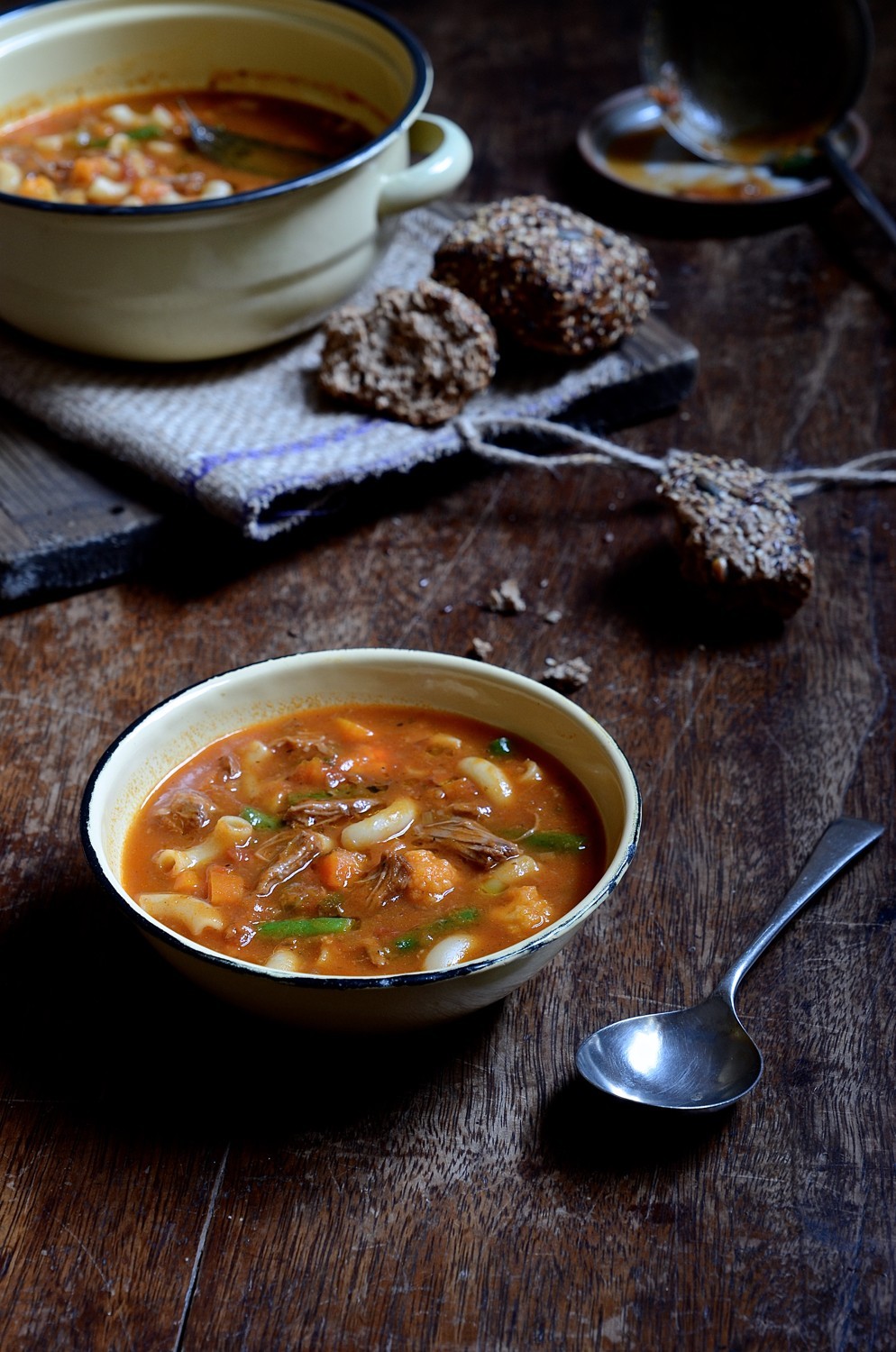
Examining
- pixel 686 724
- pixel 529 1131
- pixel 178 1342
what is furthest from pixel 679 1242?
pixel 686 724

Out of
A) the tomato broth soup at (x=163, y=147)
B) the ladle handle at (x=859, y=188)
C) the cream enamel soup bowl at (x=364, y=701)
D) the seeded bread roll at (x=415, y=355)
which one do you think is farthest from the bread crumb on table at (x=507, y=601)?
the ladle handle at (x=859, y=188)

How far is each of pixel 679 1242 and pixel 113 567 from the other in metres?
1.51

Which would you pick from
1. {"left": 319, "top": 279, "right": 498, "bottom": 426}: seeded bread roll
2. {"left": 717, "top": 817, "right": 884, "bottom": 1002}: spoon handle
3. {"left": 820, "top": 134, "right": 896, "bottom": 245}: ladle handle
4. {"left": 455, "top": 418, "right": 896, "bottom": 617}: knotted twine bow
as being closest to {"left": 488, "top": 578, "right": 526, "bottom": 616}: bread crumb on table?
{"left": 455, "top": 418, "right": 896, "bottom": 617}: knotted twine bow

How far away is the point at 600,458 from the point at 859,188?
129 cm

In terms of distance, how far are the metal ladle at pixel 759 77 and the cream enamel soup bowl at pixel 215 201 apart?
3.21 feet

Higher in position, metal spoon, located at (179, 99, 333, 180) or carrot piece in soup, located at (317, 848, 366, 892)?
metal spoon, located at (179, 99, 333, 180)

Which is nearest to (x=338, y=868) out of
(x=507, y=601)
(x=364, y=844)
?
(x=364, y=844)

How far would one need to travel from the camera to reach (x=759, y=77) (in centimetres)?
351

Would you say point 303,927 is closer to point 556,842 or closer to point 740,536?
point 556,842

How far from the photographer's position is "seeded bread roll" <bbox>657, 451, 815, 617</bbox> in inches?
88.4

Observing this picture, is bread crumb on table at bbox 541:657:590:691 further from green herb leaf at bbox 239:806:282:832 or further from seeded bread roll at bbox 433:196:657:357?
seeded bread roll at bbox 433:196:657:357

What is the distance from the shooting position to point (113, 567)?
2420 millimetres

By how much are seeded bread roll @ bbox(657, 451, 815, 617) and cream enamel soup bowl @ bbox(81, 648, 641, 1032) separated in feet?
1.98

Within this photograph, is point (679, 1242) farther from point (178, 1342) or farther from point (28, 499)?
point (28, 499)
